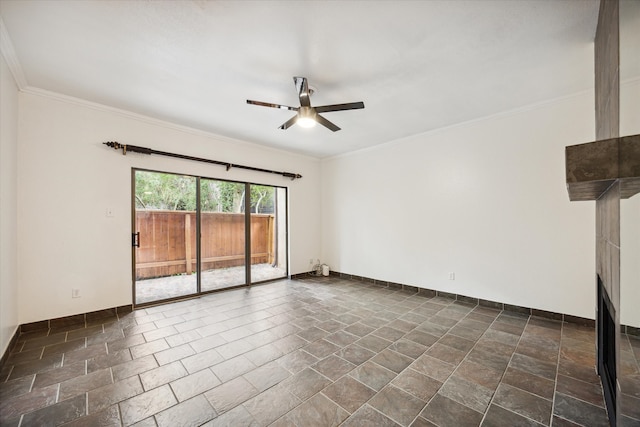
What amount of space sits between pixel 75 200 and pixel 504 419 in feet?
16.2

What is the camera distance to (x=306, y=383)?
2084 millimetres

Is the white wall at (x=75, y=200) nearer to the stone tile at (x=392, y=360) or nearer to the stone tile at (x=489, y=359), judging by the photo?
the stone tile at (x=392, y=360)

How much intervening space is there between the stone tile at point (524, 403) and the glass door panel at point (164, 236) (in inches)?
172

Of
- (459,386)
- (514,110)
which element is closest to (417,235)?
(514,110)

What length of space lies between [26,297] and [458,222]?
5.88 metres

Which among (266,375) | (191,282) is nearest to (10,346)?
(191,282)

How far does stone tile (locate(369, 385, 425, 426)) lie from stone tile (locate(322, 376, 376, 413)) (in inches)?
2.9

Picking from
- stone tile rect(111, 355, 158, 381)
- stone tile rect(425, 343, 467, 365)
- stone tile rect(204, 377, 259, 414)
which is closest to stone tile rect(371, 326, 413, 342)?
stone tile rect(425, 343, 467, 365)

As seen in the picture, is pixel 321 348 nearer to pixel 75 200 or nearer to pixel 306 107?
pixel 306 107

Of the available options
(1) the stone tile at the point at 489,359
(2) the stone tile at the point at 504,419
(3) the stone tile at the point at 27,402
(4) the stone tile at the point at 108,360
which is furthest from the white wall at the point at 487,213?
(3) the stone tile at the point at 27,402

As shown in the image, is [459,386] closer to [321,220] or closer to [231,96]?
[231,96]

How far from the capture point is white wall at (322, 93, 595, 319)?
3.23m

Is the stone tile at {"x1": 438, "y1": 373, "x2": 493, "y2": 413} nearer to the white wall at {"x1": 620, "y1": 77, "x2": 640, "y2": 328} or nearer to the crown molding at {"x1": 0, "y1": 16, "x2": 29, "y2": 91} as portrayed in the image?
the white wall at {"x1": 620, "y1": 77, "x2": 640, "y2": 328}

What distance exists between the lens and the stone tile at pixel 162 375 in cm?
209
